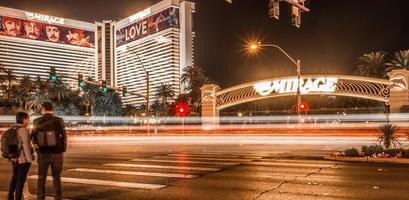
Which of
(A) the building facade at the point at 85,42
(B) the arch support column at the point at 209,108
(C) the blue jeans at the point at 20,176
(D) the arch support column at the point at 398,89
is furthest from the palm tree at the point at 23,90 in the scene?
(C) the blue jeans at the point at 20,176

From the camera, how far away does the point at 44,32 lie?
182 metres

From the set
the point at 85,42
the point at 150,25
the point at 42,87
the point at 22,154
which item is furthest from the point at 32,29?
the point at 22,154

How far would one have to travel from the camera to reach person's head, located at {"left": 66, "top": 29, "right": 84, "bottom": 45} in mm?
A: 189900

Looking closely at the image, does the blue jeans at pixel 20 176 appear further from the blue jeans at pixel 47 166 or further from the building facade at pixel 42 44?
the building facade at pixel 42 44

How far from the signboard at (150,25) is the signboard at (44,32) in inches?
610

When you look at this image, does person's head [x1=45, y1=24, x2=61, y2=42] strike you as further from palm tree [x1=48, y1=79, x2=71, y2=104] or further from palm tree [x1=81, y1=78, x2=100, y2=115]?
palm tree [x1=48, y1=79, x2=71, y2=104]

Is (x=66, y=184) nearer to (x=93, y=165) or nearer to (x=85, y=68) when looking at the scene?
(x=93, y=165)

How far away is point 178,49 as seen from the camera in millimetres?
183875

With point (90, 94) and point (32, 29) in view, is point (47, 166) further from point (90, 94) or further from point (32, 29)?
point (32, 29)

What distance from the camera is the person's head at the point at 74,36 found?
18990 cm

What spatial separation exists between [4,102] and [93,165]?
101000mm

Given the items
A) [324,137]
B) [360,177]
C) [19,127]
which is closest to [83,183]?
[19,127]

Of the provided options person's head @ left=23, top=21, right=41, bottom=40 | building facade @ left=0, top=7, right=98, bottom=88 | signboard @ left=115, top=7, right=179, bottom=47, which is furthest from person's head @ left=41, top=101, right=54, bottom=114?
person's head @ left=23, top=21, right=41, bottom=40

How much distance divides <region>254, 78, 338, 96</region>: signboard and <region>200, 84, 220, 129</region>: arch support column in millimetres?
4190
